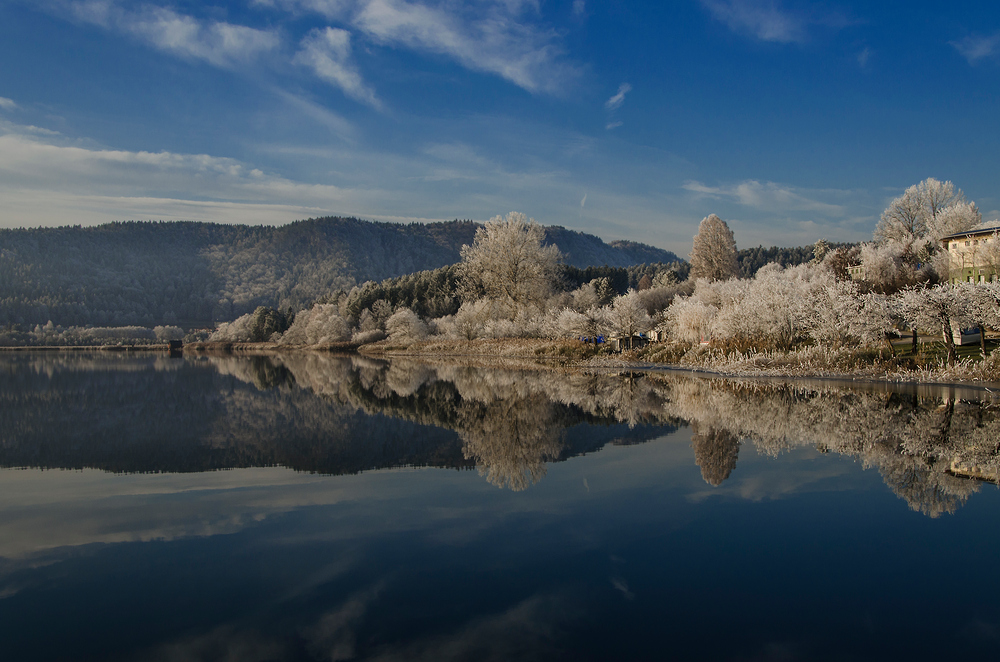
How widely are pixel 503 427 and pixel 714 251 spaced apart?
169 feet

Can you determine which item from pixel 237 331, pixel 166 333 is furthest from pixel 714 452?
pixel 166 333

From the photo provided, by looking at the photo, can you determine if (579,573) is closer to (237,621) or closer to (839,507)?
(237,621)

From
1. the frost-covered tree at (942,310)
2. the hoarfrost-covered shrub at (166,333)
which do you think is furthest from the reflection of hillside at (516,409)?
the hoarfrost-covered shrub at (166,333)

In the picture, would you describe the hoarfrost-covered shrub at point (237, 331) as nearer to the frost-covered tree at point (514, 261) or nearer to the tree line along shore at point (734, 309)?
the tree line along shore at point (734, 309)

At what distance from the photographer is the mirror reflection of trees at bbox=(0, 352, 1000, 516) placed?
10.0 m

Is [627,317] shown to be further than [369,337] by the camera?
No

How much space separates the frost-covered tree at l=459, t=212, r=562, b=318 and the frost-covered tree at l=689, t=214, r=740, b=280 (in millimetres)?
15911

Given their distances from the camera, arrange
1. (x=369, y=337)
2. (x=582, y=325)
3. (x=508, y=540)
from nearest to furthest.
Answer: (x=508, y=540), (x=582, y=325), (x=369, y=337)

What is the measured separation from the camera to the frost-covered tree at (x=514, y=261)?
51.6m

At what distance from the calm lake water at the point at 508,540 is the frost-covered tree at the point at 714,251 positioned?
47.0 m

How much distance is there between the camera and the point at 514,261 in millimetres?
52406

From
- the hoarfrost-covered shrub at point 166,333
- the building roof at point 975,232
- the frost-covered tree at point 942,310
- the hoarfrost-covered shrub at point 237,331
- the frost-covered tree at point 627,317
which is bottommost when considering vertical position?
the hoarfrost-covered shrub at point 166,333

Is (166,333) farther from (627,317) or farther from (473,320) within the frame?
(627,317)

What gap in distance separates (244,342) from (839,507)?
305 feet
